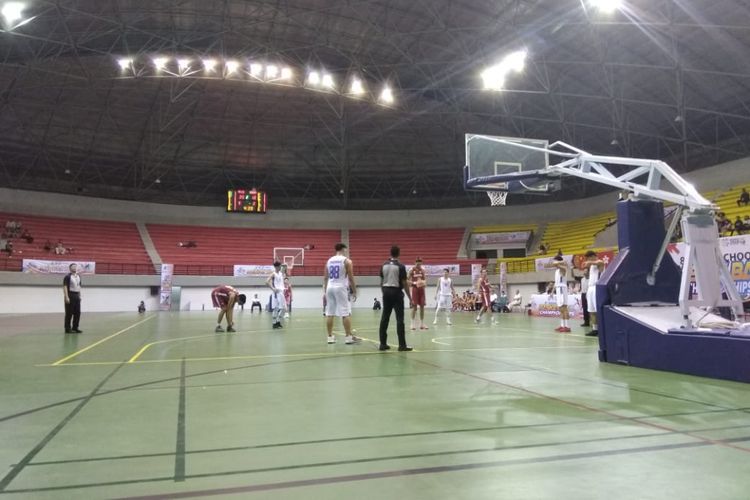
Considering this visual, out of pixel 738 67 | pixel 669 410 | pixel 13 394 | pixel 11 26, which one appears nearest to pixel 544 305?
pixel 738 67

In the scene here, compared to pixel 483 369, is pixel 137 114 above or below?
above

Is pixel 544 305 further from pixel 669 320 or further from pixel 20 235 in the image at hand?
pixel 20 235

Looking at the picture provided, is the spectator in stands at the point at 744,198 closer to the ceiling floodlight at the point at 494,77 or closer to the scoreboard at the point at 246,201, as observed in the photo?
the ceiling floodlight at the point at 494,77

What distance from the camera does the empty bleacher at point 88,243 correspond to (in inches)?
1433

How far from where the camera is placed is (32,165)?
1503 inches

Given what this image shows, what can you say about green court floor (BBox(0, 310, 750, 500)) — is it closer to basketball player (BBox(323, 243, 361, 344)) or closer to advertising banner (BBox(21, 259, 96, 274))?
basketball player (BBox(323, 243, 361, 344))

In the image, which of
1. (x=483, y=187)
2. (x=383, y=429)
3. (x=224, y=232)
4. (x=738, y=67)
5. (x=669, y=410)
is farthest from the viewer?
(x=224, y=232)

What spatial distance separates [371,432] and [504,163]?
10634mm

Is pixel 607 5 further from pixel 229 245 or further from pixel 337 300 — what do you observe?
pixel 229 245

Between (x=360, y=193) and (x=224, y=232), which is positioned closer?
(x=224, y=232)

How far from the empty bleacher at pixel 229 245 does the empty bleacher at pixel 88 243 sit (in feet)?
6.29

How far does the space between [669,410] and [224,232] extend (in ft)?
146

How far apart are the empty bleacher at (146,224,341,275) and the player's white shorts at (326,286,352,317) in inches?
1307

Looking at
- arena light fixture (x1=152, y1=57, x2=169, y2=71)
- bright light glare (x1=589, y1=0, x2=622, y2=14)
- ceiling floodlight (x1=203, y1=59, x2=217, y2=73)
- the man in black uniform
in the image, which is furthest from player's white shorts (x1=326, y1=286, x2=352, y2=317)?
arena light fixture (x1=152, y1=57, x2=169, y2=71)
